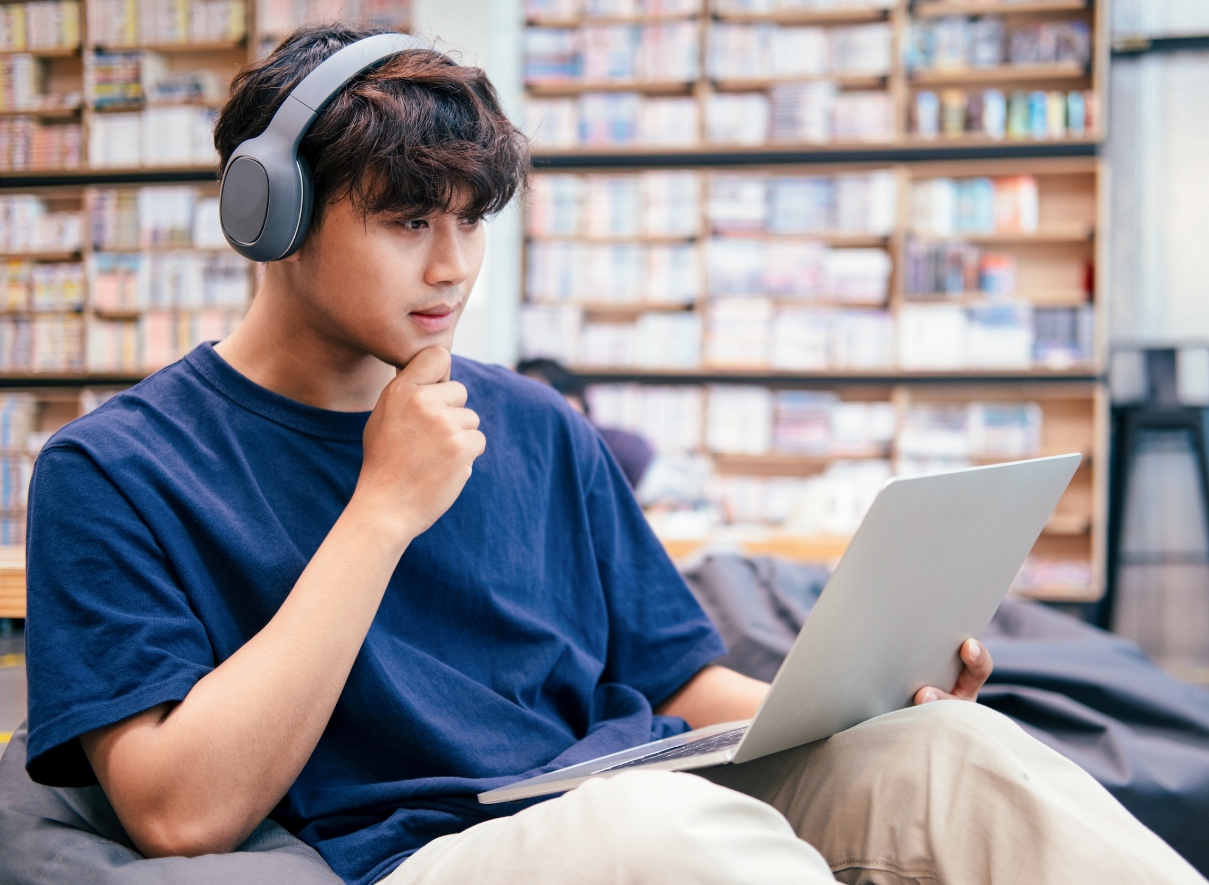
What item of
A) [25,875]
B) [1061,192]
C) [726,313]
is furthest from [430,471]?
[1061,192]

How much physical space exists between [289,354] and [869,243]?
3.97m

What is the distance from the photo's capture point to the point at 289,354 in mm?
955

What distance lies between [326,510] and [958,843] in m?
0.59

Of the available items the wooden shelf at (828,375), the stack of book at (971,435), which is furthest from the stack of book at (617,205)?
the stack of book at (971,435)

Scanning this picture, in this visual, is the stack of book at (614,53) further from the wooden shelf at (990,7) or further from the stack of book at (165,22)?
the stack of book at (165,22)

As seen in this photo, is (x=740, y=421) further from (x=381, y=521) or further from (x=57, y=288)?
(x=381, y=521)

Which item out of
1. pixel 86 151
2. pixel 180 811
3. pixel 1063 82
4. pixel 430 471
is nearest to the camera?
pixel 180 811

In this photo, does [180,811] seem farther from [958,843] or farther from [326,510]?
[958,843]

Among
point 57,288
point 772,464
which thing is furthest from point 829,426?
point 57,288

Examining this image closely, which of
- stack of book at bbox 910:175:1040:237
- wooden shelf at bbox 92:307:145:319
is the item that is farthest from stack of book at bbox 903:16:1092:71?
wooden shelf at bbox 92:307:145:319

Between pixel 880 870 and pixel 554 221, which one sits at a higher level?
pixel 554 221

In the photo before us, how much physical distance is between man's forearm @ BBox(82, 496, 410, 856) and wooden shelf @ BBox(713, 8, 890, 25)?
4.17m

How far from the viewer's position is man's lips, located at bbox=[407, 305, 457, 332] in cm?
90

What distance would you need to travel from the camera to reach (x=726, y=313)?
448 centimetres
